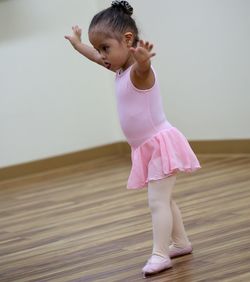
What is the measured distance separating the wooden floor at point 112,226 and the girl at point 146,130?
136 mm

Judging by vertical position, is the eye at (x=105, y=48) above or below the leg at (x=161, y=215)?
above

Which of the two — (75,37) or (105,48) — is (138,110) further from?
(75,37)

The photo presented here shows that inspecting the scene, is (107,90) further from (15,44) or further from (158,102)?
(158,102)

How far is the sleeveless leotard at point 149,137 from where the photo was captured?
227 centimetres

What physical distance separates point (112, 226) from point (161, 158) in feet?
2.68

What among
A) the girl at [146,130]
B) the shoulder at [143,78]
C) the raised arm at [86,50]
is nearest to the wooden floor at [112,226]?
the girl at [146,130]

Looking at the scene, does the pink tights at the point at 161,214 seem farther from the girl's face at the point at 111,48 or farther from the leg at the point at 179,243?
the girl's face at the point at 111,48

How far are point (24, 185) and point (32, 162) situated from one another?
1.36 feet

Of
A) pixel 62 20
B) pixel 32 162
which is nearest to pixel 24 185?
pixel 32 162

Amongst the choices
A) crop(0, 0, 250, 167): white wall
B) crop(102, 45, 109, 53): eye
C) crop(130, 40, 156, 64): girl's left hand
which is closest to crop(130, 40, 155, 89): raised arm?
crop(130, 40, 156, 64): girl's left hand

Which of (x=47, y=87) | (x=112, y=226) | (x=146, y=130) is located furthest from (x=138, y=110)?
(x=47, y=87)

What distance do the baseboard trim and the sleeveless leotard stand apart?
7.07 feet

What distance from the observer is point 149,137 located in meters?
2.31

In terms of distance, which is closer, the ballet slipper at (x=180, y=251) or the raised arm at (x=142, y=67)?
the raised arm at (x=142, y=67)
